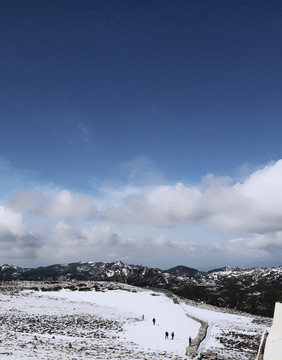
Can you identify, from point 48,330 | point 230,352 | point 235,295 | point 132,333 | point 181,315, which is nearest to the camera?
point 230,352

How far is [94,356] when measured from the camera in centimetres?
2295

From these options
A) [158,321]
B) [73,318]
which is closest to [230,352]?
[158,321]

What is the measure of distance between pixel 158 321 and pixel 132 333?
481 inches

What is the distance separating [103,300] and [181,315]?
21.0 metres

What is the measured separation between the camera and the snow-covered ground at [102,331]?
25234 millimetres

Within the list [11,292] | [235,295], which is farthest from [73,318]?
[235,295]

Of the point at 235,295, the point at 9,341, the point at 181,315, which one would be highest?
the point at 9,341

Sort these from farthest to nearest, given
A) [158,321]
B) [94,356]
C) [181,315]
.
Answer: [181,315] < [158,321] < [94,356]

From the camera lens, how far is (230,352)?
101ft

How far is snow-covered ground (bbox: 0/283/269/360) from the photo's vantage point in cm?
2523

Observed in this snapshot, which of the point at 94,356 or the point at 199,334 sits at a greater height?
the point at 94,356

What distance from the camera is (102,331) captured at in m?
37.5

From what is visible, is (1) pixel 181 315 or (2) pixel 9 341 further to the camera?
(1) pixel 181 315

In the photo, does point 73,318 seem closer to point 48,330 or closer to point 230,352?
point 48,330
